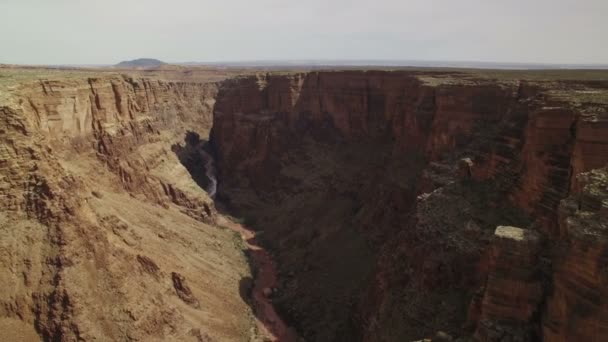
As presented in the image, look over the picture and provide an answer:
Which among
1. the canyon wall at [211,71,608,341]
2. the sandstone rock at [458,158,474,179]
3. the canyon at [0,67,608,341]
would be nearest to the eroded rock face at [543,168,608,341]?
the canyon at [0,67,608,341]

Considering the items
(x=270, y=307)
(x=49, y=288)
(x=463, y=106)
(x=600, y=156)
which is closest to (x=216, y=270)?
(x=270, y=307)

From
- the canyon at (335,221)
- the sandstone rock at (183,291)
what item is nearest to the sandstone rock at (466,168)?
the canyon at (335,221)

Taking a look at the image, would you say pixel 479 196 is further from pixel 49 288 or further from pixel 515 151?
pixel 49 288

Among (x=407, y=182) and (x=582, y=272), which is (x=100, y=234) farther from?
(x=582, y=272)

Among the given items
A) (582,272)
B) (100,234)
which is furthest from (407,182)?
(582,272)

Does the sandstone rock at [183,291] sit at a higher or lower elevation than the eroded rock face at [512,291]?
lower

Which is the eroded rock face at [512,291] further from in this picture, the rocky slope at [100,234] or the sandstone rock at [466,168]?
the rocky slope at [100,234]

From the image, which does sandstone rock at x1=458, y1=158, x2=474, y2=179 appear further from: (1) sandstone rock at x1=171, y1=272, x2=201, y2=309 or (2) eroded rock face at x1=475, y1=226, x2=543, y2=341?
(1) sandstone rock at x1=171, y1=272, x2=201, y2=309
